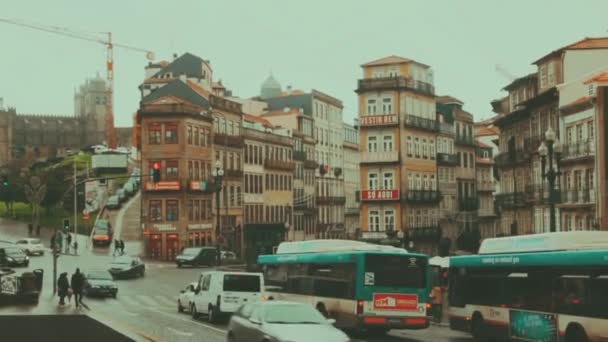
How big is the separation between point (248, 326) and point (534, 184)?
164 feet

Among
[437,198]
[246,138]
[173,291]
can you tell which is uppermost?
[246,138]

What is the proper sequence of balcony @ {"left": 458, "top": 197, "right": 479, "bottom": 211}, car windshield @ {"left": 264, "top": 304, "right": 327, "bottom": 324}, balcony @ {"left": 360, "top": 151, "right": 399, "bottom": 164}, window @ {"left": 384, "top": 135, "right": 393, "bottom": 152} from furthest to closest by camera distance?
balcony @ {"left": 458, "top": 197, "right": 479, "bottom": 211} → window @ {"left": 384, "top": 135, "right": 393, "bottom": 152} → balcony @ {"left": 360, "top": 151, "right": 399, "bottom": 164} → car windshield @ {"left": 264, "top": 304, "right": 327, "bottom": 324}

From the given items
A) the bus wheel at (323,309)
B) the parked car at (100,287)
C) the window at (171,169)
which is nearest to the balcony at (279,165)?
the window at (171,169)

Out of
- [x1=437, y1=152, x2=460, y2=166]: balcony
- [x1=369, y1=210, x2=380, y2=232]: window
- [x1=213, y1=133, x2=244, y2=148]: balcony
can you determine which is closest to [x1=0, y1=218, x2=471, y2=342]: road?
[x1=213, y1=133, x2=244, y2=148]: balcony

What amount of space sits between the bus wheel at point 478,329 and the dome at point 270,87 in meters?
121

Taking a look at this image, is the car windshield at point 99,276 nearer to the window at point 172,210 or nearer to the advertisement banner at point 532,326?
the advertisement banner at point 532,326

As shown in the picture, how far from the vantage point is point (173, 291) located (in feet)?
182

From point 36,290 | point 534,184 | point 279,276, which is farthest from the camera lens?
point 534,184

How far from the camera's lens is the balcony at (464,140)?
4104 inches

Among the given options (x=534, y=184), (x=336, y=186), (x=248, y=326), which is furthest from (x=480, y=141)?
A: (x=248, y=326)

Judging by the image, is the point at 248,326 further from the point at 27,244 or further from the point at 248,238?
the point at 248,238

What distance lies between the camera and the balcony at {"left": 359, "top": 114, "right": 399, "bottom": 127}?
87000 mm

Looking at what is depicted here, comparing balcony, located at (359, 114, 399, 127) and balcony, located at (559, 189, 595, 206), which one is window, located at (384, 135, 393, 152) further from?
balcony, located at (559, 189, 595, 206)

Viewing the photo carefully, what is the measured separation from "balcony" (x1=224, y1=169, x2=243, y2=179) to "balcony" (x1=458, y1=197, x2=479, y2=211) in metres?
22.9
